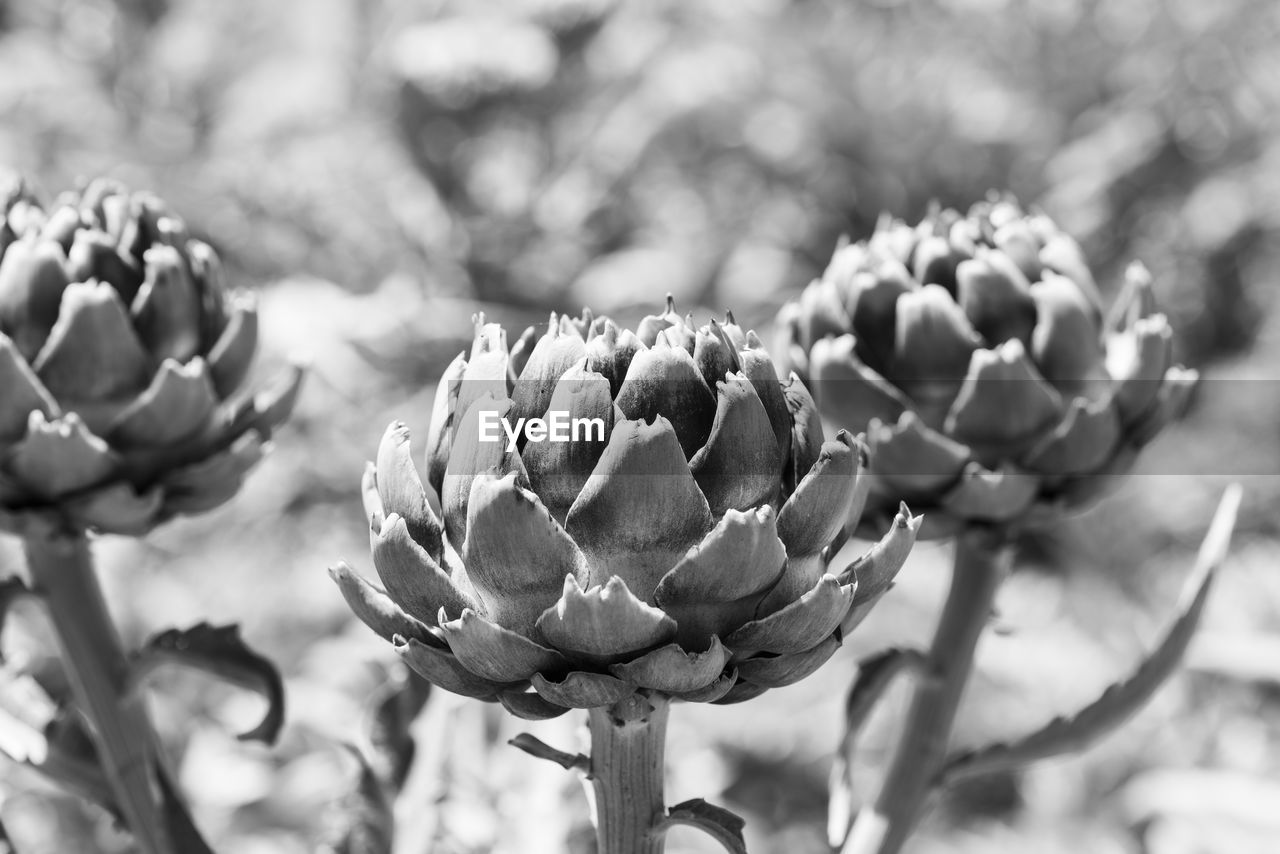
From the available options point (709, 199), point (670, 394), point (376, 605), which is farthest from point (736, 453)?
point (709, 199)

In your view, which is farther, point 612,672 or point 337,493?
point 337,493

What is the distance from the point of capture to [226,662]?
0.67 meters

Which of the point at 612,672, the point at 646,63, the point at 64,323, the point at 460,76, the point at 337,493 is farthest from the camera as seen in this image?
the point at 646,63

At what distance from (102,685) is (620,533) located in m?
0.38

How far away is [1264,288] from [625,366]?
284 cm

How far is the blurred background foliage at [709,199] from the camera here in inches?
78.6

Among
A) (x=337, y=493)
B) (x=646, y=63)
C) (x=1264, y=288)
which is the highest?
(x=646, y=63)

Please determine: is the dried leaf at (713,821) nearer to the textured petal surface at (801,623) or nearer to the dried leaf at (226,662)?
the textured petal surface at (801,623)

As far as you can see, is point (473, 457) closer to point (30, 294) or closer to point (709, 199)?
point (30, 294)

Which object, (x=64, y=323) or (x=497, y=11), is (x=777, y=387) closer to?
(x=64, y=323)

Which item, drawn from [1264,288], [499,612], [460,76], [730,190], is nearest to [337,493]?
[460,76]

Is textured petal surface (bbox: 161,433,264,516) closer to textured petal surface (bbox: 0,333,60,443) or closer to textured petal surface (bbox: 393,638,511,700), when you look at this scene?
textured petal surface (bbox: 0,333,60,443)

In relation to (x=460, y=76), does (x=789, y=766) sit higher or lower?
lower

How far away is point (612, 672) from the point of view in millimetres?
444
